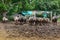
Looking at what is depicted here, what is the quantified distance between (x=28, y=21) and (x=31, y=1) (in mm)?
2538

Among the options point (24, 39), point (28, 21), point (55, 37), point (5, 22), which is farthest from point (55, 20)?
point (24, 39)

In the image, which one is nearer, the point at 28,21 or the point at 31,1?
the point at 28,21

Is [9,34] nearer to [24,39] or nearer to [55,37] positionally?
[24,39]

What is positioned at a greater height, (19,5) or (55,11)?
(19,5)

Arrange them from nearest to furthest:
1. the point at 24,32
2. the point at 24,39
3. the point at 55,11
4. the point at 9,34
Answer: the point at 24,39 < the point at 9,34 < the point at 24,32 < the point at 55,11

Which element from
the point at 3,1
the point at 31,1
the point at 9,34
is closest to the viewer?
the point at 9,34

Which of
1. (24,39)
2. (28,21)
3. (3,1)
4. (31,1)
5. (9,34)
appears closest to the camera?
(24,39)

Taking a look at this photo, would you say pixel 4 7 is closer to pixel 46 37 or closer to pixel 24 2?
pixel 24 2

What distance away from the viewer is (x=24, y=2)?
14.9m

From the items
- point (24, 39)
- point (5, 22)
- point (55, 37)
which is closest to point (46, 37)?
point (55, 37)

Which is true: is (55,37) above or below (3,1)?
below

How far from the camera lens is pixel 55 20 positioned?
549 inches

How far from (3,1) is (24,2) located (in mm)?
1720

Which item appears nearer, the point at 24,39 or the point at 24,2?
the point at 24,39
